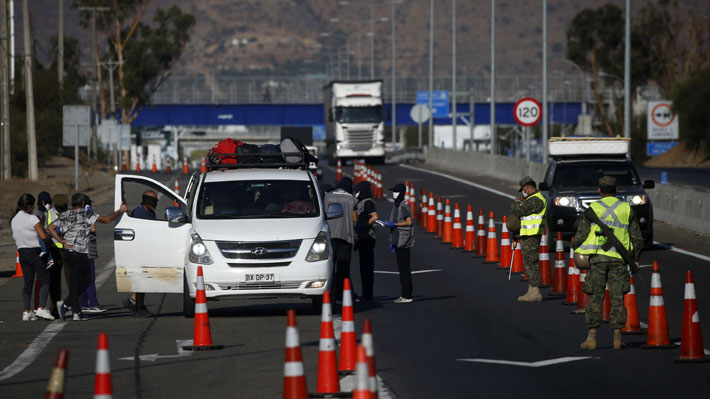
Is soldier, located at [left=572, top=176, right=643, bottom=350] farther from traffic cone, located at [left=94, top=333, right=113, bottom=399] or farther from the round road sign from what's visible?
the round road sign

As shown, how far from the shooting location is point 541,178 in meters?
41.7

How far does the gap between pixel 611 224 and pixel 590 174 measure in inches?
473

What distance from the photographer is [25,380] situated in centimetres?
1149

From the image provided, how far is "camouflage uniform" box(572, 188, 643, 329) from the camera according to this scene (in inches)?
505

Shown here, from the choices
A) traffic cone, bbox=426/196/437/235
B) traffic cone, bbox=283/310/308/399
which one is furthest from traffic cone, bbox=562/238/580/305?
traffic cone, bbox=426/196/437/235

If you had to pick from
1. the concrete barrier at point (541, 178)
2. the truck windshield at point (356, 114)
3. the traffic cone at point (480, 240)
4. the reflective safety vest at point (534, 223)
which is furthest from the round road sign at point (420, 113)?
the reflective safety vest at point (534, 223)

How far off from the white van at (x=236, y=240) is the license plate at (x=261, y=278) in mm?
12

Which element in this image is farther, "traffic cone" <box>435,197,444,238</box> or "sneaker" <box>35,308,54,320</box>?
"traffic cone" <box>435,197,444,238</box>

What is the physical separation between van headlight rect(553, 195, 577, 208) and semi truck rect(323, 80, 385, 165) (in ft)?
143

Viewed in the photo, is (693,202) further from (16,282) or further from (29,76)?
(29,76)

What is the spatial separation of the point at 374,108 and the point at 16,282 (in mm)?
47797

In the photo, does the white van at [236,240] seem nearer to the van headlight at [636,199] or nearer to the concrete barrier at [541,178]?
the van headlight at [636,199]

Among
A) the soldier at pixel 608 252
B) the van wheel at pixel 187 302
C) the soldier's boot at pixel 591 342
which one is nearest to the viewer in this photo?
the soldier's boot at pixel 591 342

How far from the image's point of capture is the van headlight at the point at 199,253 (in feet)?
50.1
